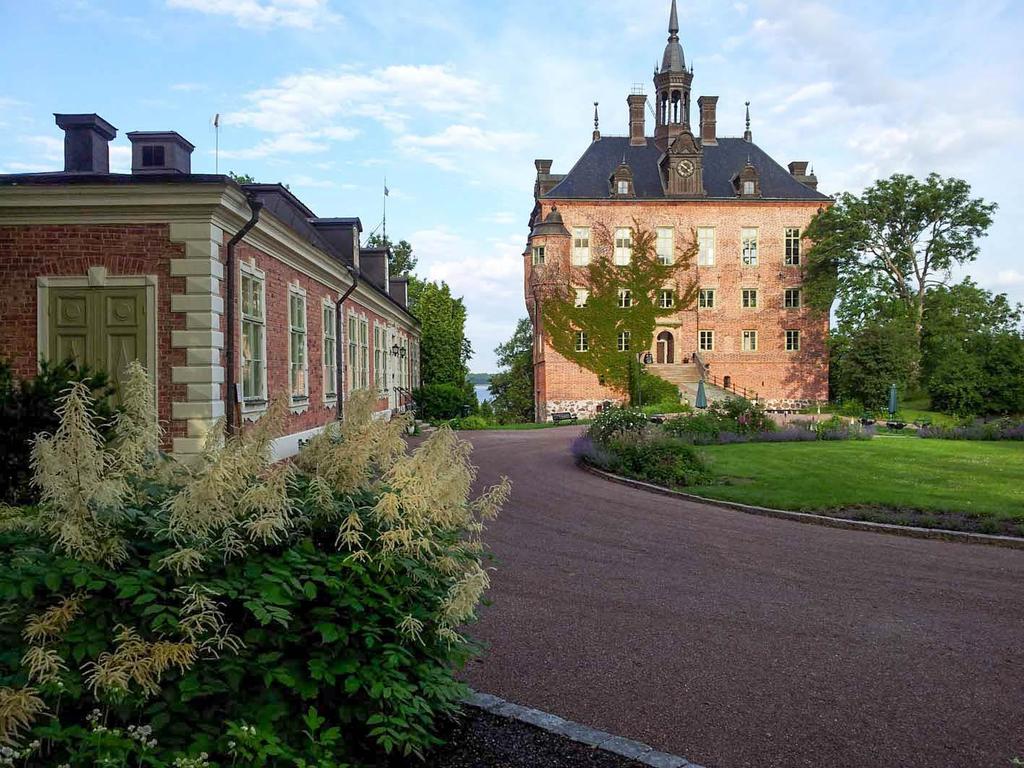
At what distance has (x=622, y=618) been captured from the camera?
677cm

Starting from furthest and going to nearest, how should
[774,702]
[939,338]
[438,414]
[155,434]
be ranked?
1. [939,338]
2. [438,414]
3. [774,702]
4. [155,434]

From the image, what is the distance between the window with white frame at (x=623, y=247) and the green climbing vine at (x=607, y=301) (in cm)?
19

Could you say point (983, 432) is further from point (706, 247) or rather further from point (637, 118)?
point (637, 118)

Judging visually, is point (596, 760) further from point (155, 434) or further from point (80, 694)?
point (155, 434)

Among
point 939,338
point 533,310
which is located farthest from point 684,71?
point 939,338

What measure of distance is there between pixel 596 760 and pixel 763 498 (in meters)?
9.81

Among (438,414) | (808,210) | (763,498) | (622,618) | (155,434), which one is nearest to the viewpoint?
(155,434)

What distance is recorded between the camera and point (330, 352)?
72.2ft

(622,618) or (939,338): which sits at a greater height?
(939,338)

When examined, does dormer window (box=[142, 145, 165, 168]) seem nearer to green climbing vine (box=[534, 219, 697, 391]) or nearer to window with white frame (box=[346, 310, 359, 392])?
window with white frame (box=[346, 310, 359, 392])

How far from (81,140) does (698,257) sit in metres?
35.7

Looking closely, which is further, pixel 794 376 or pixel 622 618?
pixel 794 376

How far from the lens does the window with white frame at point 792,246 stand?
45781mm

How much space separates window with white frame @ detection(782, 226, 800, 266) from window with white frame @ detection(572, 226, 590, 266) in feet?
38.5
